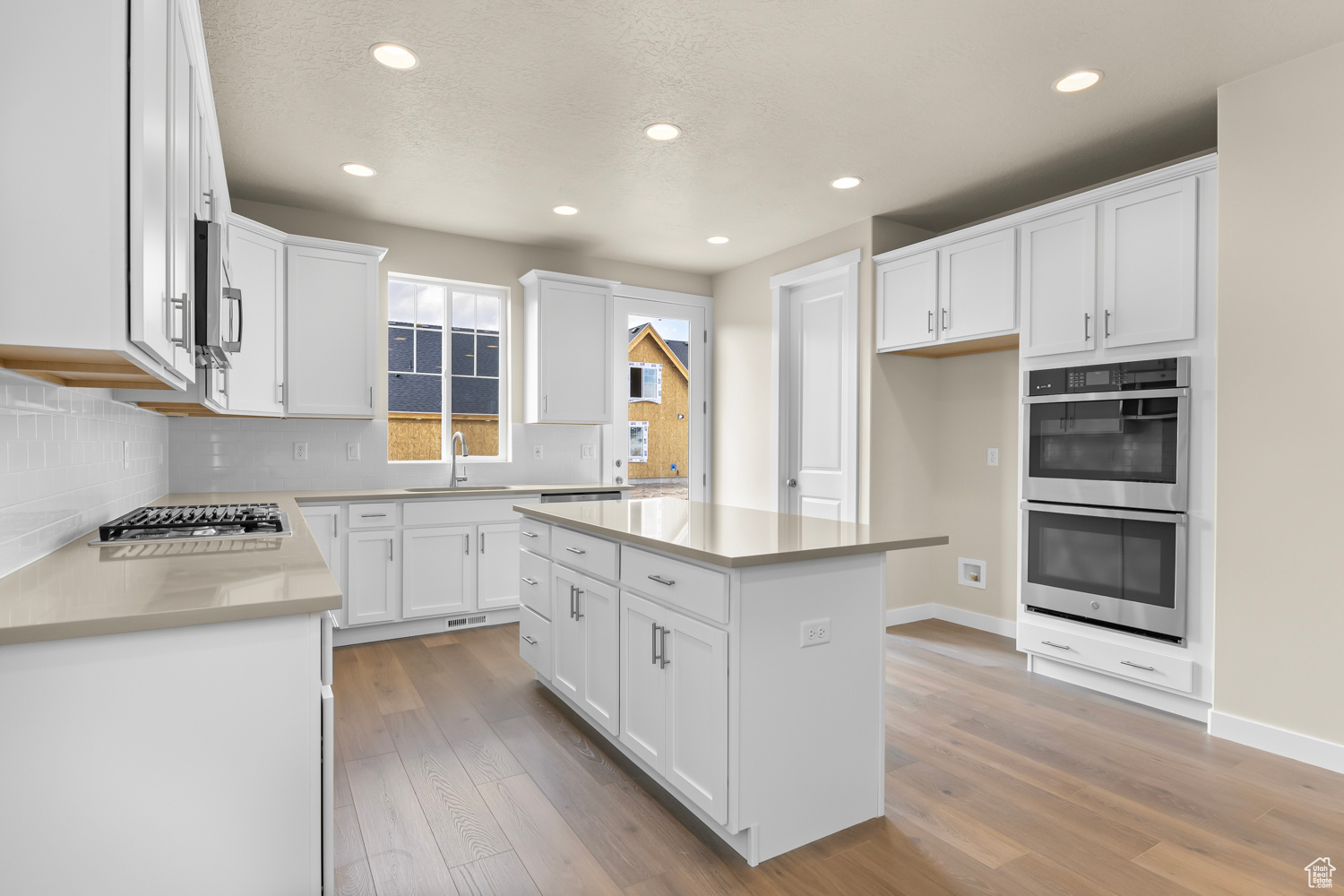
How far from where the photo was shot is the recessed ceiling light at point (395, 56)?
8.21 feet

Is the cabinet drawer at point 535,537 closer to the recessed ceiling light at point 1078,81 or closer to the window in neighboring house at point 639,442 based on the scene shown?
the window in neighboring house at point 639,442

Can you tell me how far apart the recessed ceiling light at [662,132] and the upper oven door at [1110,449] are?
7.14 feet

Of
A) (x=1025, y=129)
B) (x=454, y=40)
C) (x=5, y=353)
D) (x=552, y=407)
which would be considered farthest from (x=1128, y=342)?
(x=5, y=353)

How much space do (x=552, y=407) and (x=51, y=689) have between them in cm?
379

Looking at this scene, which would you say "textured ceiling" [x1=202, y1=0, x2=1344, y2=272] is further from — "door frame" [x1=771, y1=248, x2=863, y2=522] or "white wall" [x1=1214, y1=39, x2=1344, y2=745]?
"door frame" [x1=771, y1=248, x2=863, y2=522]

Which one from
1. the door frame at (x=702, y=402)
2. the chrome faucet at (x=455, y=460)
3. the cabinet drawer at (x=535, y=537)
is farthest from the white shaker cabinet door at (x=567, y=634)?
the door frame at (x=702, y=402)

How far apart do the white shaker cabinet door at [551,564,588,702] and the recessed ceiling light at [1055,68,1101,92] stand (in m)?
2.73

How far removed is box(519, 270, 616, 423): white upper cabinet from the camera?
482 cm

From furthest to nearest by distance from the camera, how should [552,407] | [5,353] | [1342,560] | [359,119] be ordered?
[552,407] → [359,119] → [1342,560] → [5,353]

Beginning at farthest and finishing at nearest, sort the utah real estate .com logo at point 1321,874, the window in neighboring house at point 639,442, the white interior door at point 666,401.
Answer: the window in neighboring house at point 639,442 < the white interior door at point 666,401 < the utah real estate .com logo at point 1321,874

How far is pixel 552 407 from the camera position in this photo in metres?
4.85

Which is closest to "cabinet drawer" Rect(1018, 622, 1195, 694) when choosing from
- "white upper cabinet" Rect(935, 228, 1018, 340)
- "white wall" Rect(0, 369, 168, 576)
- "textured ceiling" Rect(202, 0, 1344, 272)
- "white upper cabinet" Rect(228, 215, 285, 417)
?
"white upper cabinet" Rect(935, 228, 1018, 340)

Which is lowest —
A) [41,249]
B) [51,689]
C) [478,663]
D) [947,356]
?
[478,663]

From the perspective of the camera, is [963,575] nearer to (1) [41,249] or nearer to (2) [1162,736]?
(2) [1162,736]
